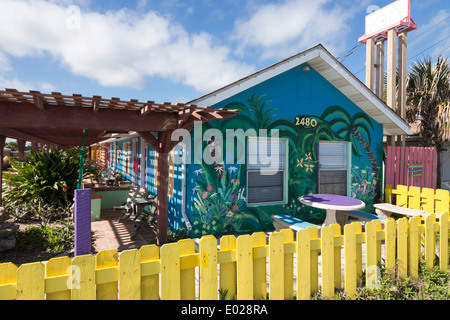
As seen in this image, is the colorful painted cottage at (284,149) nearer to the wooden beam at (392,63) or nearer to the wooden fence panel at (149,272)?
the wooden beam at (392,63)

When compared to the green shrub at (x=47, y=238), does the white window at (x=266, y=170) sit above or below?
above

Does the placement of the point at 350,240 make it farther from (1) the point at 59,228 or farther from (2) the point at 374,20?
(2) the point at 374,20

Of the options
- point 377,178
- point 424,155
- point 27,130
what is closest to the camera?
point 27,130

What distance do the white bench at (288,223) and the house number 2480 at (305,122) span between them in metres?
2.44

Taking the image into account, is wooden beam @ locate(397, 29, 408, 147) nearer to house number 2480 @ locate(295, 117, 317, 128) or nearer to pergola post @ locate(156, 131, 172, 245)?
house number 2480 @ locate(295, 117, 317, 128)

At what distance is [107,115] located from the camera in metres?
4.46

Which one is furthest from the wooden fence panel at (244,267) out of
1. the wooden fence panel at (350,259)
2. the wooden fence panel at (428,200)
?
the wooden fence panel at (428,200)

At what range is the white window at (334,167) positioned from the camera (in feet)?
24.8

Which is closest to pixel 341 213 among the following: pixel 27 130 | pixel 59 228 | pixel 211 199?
pixel 211 199

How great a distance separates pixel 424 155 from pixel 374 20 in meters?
5.84

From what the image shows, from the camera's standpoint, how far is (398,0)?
9.97 metres

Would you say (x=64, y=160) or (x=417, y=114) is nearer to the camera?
(x=64, y=160)

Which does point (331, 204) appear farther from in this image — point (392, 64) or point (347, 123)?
point (392, 64)

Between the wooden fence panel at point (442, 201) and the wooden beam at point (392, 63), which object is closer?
the wooden fence panel at point (442, 201)
